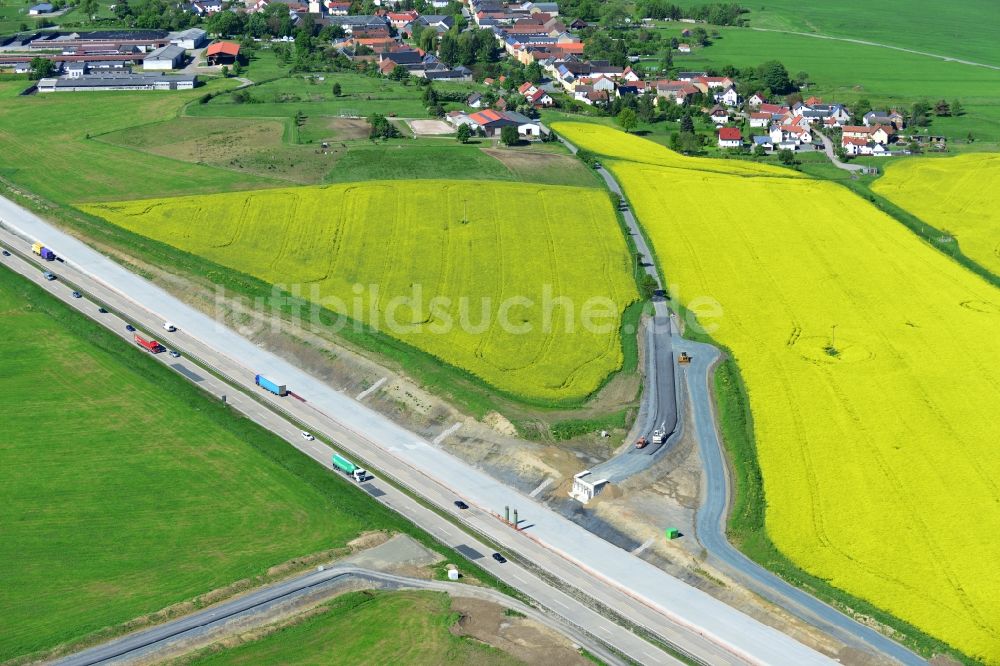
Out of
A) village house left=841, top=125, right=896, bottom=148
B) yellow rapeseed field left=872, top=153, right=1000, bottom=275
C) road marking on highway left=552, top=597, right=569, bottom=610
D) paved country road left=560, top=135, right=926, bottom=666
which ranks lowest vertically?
road marking on highway left=552, top=597, right=569, bottom=610

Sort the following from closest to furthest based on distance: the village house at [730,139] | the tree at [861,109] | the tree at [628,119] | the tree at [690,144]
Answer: the tree at [690,144] < the village house at [730,139] < the tree at [628,119] < the tree at [861,109]

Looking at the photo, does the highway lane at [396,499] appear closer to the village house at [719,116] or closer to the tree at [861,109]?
the village house at [719,116]

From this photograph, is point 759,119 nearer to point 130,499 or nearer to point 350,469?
point 350,469

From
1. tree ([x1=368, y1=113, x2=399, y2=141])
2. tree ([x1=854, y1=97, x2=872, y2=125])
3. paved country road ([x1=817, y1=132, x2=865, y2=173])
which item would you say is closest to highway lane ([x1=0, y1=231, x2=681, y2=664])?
tree ([x1=368, y1=113, x2=399, y2=141])

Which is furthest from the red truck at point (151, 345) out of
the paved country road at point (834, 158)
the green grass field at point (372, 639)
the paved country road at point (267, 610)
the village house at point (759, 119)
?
the village house at point (759, 119)

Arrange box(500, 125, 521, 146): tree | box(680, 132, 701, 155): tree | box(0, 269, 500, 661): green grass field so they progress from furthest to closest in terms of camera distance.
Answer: box(680, 132, 701, 155): tree < box(500, 125, 521, 146): tree < box(0, 269, 500, 661): green grass field

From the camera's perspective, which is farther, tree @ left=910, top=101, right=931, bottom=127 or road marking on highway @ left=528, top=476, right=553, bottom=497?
tree @ left=910, top=101, right=931, bottom=127

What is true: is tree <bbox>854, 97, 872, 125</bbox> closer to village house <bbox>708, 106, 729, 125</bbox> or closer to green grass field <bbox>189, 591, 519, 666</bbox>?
village house <bbox>708, 106, 729, 125</bbox>
